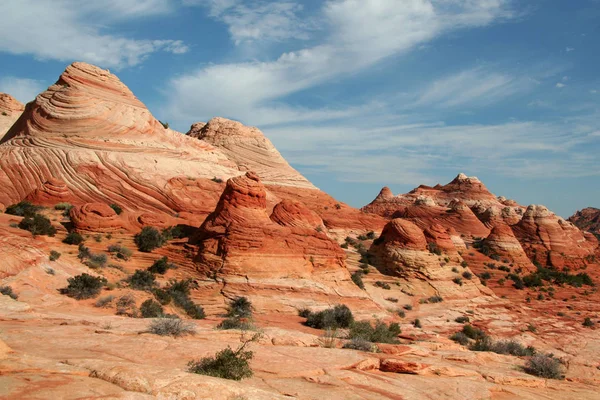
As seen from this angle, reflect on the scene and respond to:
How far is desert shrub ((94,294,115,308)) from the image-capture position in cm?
1513

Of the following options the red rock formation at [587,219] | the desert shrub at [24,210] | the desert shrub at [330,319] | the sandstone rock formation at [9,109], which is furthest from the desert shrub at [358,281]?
the red rock formation at [587,219]

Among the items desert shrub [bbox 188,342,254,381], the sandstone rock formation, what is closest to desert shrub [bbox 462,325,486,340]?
desert shrub [bbox 188,342,254,381]

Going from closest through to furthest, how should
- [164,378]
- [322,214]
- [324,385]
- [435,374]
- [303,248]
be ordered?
[164,378] → [324,385] → [435,374] → [303,248] → [322,214]

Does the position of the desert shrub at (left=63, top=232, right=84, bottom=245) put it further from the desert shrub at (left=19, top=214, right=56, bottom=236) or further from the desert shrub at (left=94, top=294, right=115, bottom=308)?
the desert shrub at (left=94, top=294, right=115, bottom=308)

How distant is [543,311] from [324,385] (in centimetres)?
2822

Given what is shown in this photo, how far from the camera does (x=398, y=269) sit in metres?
30.0

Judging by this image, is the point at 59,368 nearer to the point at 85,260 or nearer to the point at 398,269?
the point at 85,260

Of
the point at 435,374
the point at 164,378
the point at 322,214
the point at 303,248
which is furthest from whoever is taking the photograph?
the point at 322,214

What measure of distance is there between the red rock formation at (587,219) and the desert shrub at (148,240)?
10564 centimetres

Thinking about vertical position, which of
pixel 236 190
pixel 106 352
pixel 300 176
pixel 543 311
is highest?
pixel 300 176

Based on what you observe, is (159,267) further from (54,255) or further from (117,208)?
(117,208)

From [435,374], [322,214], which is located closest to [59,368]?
[435,374]

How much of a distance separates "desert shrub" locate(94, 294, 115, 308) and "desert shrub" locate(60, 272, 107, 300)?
1.19ft

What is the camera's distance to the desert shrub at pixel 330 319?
17.1 metres
